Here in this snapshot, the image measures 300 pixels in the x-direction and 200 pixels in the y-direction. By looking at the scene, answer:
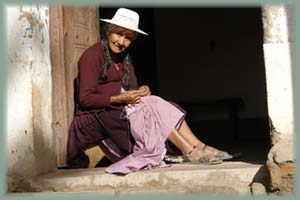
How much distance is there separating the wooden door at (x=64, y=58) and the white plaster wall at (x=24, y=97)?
240 mm

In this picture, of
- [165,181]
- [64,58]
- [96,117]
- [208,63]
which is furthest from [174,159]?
[208,63]

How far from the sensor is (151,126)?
4371 millimetres

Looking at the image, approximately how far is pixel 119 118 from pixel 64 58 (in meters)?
0.64

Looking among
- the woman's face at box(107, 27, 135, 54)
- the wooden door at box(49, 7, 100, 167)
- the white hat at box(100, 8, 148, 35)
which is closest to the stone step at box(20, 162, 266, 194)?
the wooden door at box(49, 7, 100, 167)

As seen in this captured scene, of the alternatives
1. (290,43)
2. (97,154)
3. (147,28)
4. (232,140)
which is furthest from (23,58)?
(147,28)

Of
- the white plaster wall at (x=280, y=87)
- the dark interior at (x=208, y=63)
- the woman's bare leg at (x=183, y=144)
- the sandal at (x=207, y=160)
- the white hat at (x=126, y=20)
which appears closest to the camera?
the white plaster wall at (x=280, y=87)

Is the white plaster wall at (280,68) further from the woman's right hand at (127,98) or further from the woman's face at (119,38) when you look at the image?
the woman's face at (119,38)

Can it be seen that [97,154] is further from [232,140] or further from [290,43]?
[232,140]

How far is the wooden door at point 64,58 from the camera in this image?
4.52 metres

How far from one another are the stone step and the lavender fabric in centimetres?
16

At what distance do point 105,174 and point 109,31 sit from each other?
1074 mm

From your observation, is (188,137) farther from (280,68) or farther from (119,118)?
(280,68)

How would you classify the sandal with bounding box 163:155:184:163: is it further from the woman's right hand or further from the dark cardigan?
the woman's right hand

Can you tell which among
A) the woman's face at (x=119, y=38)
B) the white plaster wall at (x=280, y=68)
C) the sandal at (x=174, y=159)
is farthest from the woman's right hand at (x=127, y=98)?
the white plaster wall at (x=280, y=68)
